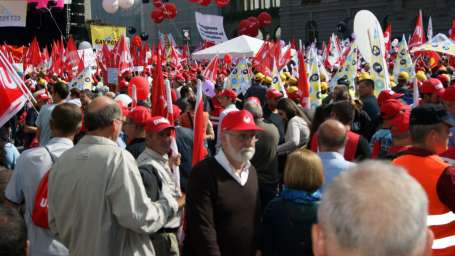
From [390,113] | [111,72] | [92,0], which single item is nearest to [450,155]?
[390,113]

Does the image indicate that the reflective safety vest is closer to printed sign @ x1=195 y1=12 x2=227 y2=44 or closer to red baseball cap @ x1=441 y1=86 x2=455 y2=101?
red baseball cap @ x1=441 y1=86 x2=455 y2=101

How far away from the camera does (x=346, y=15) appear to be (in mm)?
52031

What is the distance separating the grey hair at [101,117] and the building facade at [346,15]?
42.4 metres

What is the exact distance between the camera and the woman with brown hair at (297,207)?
3.87 m

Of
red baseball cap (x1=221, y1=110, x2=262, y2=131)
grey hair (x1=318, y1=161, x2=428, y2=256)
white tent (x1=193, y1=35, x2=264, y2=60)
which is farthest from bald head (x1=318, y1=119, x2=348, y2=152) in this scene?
white tent (x1=193, y1=35, x2=264, y2=60)

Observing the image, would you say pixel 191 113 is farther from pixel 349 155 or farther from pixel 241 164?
pixel 241 164

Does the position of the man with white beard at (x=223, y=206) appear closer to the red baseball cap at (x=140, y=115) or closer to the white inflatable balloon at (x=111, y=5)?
the red baseball cap at (x=140, y=115)

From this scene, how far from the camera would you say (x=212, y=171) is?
13.4 feet

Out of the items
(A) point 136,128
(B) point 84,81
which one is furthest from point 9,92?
(B) point 84,81

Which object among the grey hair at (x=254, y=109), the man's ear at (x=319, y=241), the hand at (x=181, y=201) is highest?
the grey hair at (x=254, y=109)

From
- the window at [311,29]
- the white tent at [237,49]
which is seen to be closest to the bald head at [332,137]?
the white tent at [237,49]

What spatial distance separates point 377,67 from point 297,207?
6.64 metres

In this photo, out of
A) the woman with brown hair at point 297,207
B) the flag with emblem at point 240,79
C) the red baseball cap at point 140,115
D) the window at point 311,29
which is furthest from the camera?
the window at point 311,29

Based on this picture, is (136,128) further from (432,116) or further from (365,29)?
(365,29)
